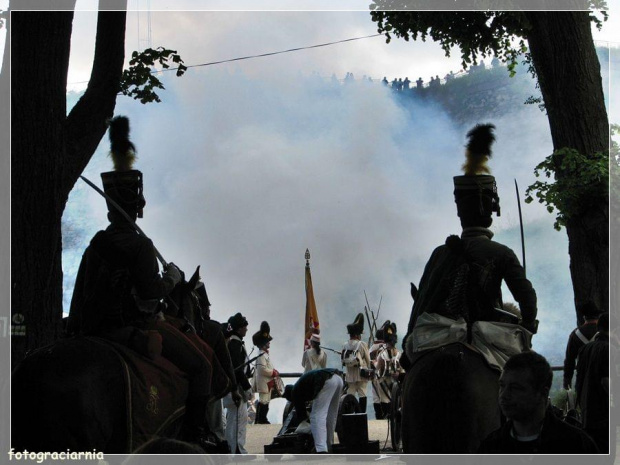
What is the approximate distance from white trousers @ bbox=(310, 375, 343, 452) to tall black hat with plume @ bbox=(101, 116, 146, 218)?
6.01 meters

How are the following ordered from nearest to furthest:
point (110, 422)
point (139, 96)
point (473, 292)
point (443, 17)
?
point (110, 422), point (473, 292), point (139, 96), point (443, 17)

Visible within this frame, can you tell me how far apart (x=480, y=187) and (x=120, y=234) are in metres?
2.87

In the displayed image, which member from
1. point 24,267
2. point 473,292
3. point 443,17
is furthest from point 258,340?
A: point 473,292

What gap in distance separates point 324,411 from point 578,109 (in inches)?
204

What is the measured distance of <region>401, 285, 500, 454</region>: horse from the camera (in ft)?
22.1

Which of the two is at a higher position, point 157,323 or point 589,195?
point 589,195

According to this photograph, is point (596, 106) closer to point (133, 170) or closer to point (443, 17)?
point (443, 17)

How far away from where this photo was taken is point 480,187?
7977 millimetres

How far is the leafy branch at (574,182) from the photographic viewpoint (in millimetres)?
11727

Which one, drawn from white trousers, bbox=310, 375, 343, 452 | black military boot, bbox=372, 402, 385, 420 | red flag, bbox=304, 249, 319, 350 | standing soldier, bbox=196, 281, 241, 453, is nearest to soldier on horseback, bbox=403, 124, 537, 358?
standing soldier, bbox=196, 281, 241, 453

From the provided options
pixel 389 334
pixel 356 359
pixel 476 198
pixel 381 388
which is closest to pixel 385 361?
pixel 356 359

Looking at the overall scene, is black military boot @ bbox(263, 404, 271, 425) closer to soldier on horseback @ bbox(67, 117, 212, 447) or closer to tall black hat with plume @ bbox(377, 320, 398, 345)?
tall black hat with plume @ bbox(377, 320, 398, 345)

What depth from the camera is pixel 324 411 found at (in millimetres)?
13922

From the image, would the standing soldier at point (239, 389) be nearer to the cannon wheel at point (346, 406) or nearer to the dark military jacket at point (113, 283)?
the cannon wheel at point (346, 406)
